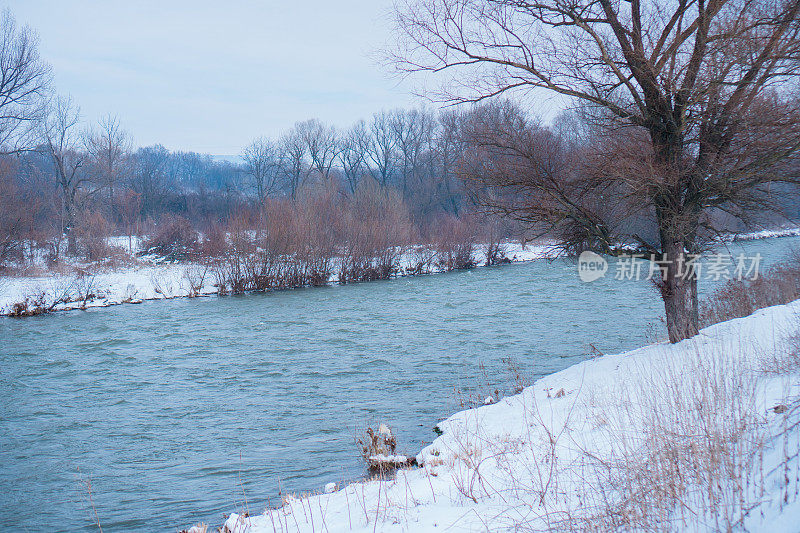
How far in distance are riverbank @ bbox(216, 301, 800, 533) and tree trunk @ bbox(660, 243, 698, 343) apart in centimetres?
112

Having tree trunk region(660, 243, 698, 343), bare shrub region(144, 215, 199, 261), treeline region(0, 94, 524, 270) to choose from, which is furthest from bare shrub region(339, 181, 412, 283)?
tree trunk region(660, 243, 698, 343)

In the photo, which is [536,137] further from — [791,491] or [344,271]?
[344,271]

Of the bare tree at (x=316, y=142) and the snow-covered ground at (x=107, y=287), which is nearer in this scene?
the snow-covered ground at (x=107, y=287)

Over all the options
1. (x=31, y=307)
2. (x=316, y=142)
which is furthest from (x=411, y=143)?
(x=31, y=307)

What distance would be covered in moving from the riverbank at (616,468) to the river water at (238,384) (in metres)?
1.64

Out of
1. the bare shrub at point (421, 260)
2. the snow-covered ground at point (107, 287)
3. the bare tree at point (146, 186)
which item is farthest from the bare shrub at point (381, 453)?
the bare tree at point (146, 186)

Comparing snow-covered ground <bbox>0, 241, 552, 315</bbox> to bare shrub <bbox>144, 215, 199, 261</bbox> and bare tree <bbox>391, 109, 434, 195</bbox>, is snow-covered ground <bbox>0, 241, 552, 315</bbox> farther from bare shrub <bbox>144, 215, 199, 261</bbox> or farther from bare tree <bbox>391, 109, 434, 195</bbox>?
bare tree <bbox>391, 109, 434, 195</bbox>

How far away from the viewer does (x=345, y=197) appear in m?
35.2

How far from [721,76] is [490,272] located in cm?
2546

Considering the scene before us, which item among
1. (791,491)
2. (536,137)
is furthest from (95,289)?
(791,491)

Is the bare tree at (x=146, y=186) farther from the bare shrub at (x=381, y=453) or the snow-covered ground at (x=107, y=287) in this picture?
the bare shrub at (x=381, y=453)

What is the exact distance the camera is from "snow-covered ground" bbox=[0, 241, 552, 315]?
23.0 metres

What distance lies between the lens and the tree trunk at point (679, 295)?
9.07 metres

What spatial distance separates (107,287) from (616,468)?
2582 cm
